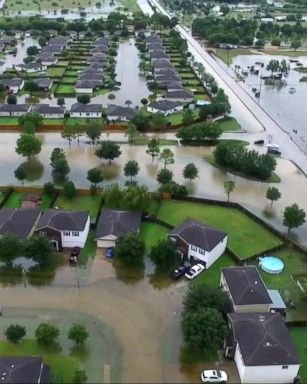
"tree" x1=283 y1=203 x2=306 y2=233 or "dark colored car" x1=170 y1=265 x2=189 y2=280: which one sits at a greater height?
"tree" x1=283 y1=203 x2=306 y2=233

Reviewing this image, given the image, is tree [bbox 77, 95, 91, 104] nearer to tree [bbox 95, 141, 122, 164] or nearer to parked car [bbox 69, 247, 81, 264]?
tree [bbox 95, 141, 122, 164]

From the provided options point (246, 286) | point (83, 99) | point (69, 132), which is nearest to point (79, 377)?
point (246, 286)

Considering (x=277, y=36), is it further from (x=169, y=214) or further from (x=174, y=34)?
(x=169, y=214)

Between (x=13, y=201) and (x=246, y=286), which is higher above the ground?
(x=246, y=286)

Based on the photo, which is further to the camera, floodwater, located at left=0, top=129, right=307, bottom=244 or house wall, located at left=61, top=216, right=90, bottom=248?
floodwater, located at left=0, top=129, right=307, bottom=244

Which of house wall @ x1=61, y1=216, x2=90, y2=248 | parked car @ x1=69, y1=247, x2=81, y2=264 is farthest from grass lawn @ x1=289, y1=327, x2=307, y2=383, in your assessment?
house wall @ x1=61, y1=216, x2=90, y2=248

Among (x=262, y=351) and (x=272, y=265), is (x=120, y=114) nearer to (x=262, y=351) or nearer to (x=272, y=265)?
(x=272, y=265)
